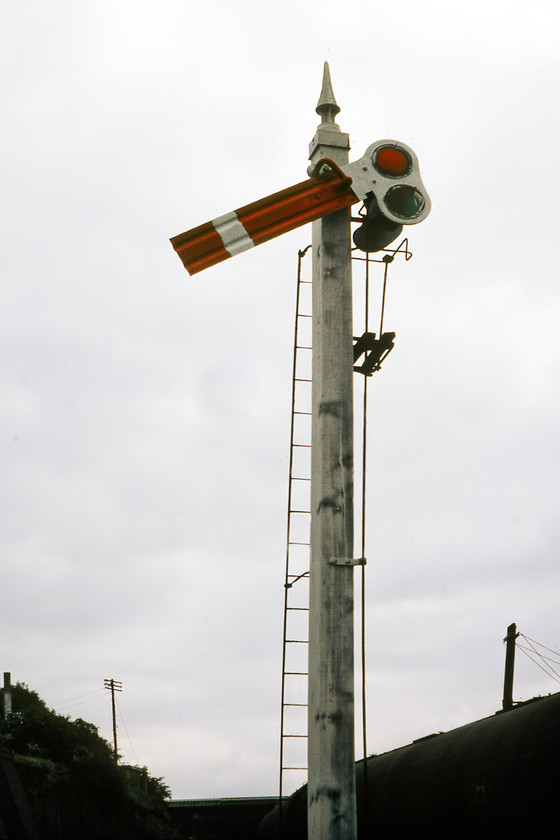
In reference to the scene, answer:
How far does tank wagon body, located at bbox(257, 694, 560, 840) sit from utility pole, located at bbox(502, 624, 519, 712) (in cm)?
1687

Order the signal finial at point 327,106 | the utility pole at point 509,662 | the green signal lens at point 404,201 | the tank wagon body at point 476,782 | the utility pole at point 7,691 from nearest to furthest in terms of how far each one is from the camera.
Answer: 1. the tank wagon body at point 476,782
2. the green signal lens at point 404,201
3. the signal finial at point 327,106
4. the utility pole at point 509,662
5. the utility pole at point 7,691

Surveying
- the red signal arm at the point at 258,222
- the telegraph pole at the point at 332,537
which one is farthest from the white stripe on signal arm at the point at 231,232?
the telegraph pole at the point at 332,537

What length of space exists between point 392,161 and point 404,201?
43cm

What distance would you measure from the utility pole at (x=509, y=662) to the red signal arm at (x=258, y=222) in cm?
2041

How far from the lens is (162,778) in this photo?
55781mm

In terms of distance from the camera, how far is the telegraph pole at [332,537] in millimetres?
6934

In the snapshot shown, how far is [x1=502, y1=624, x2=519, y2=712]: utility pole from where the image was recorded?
999 inches

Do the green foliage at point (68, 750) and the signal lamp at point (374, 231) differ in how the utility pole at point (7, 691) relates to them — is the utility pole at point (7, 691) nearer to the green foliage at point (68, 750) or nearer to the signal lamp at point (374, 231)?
the green foliage at point (68, 750)

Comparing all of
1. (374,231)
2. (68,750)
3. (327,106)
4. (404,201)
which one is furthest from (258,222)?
(68,750)

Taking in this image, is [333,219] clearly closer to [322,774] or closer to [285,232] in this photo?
[285,232]

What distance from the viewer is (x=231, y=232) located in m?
8.15

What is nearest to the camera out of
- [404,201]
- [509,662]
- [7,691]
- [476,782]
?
[476,782]

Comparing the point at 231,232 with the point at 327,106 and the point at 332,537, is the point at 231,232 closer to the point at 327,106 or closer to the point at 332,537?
the point at 327,106

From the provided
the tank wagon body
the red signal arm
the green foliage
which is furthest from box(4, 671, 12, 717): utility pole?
the red signal arm
